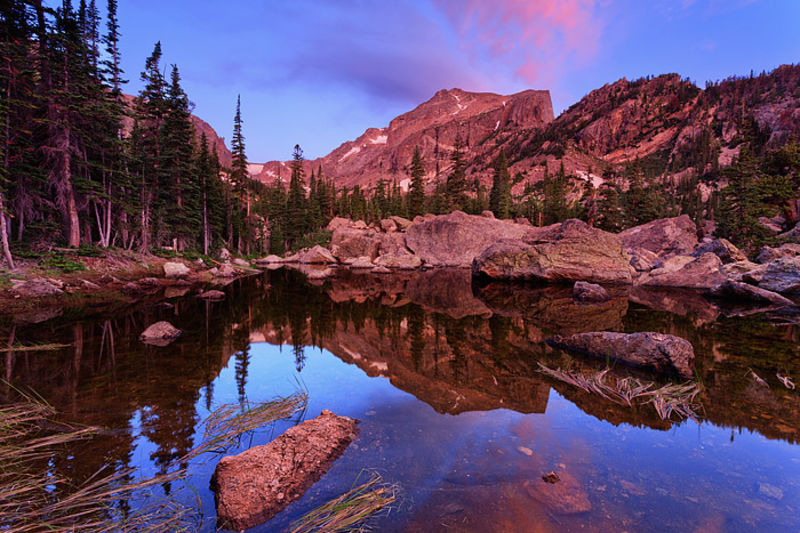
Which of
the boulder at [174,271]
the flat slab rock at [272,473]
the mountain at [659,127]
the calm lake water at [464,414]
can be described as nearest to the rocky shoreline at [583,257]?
the calm lake water at [464,414]

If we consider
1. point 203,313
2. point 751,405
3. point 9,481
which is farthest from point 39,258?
point 751,405

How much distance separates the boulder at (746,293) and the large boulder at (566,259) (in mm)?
5044

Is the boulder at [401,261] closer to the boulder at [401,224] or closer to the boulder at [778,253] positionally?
the boulder at [401,224]

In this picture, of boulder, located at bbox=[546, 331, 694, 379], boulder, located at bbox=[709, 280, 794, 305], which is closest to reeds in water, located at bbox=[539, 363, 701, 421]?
boulder, located at bbox=[546, 331, 694, 379]

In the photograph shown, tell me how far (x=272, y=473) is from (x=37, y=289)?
1714 cm

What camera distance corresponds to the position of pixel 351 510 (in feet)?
9.23

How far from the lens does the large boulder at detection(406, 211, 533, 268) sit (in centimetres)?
3534

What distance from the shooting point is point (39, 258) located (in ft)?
53.8

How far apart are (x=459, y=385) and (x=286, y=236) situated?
55.6 m

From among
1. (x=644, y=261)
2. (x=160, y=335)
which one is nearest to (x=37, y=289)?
(x=160, y=335)

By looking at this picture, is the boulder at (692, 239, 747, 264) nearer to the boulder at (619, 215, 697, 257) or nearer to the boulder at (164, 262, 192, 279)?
the boulder at (619, 215, 697, 257)

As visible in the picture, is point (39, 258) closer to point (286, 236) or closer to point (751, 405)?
point (751, 405)

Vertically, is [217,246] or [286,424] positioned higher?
[217,246]

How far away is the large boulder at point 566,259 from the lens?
21.0 meters
